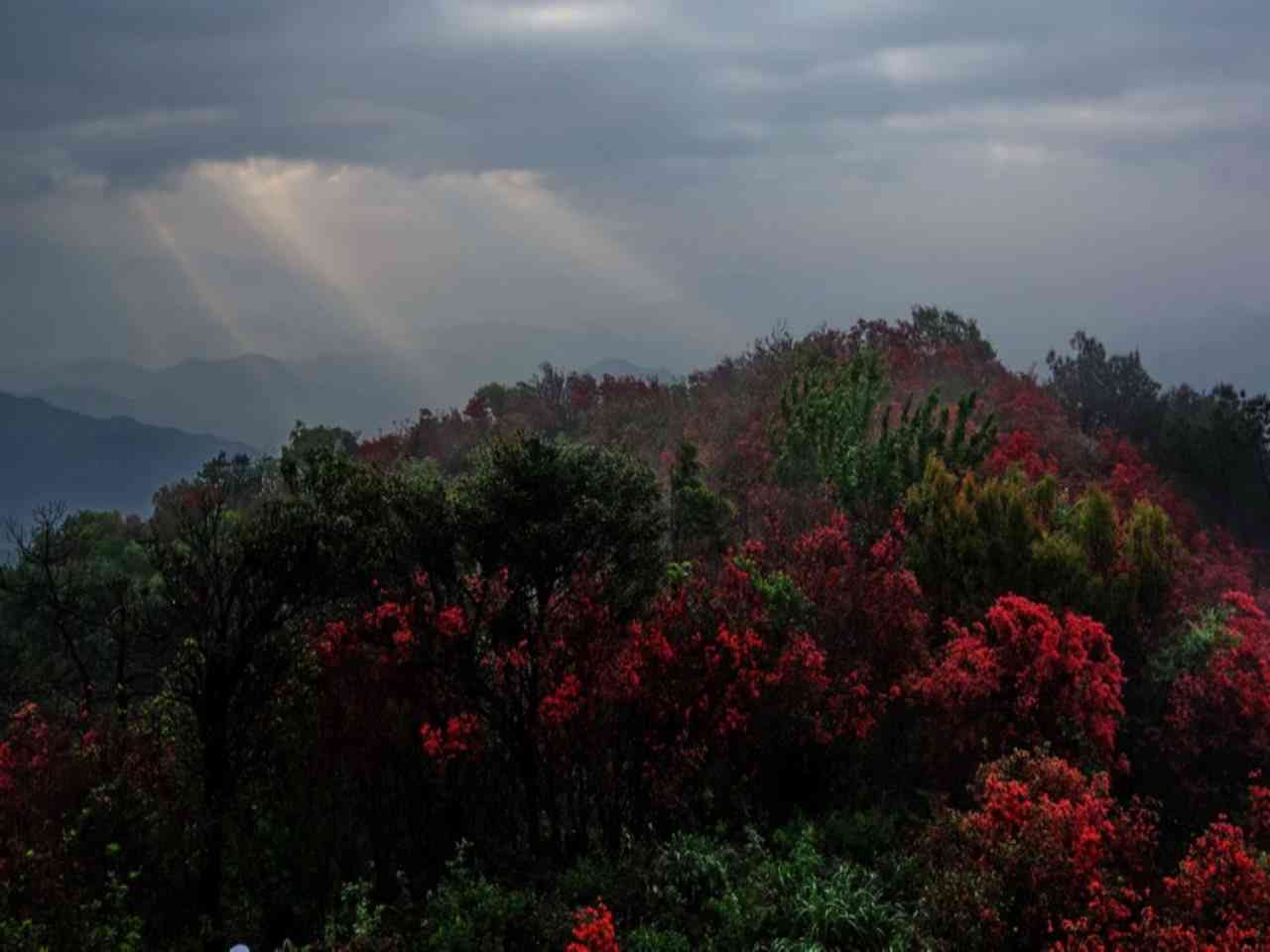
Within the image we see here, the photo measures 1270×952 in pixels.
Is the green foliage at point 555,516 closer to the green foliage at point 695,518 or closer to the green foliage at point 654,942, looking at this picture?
the green foliage at point 654,942

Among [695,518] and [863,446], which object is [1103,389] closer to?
[863,446]

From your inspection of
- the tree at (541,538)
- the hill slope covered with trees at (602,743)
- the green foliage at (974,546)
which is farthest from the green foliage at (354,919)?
the green foliage at (974,546)

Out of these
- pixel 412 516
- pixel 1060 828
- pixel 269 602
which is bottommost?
pixel 1060 828

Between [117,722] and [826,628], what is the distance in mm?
11419

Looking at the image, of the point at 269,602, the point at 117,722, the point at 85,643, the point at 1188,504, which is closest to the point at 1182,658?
the point at 269,602

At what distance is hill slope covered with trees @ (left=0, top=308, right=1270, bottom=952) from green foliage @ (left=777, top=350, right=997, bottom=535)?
514cm

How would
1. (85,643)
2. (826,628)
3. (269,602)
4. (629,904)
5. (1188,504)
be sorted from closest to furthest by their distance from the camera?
(629,904)
(269,602)
(826,628)
(85,643)
(1188,504)

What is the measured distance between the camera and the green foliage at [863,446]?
22158mm

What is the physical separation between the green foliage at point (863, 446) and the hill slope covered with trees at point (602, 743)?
5.14m

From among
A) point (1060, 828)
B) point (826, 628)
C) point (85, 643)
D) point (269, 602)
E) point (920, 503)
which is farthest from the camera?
point (85, 643)

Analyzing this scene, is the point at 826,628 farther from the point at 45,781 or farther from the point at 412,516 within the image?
the point at 45,781

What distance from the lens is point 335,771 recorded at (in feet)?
44.3

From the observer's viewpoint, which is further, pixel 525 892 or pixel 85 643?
pixel 85 643

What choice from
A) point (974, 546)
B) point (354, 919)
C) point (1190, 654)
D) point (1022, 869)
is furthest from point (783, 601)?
point (354, 919)
